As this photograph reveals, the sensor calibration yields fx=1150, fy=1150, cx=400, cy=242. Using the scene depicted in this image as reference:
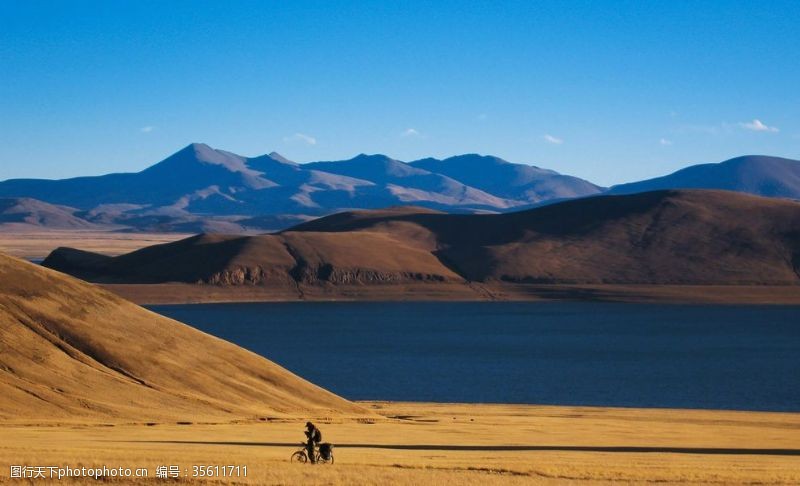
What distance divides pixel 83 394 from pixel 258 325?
303 ft

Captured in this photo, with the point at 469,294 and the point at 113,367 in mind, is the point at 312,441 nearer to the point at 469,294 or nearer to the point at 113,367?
the point at 113,367

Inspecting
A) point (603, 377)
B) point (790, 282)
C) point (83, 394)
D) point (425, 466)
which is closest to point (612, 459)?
point (425, 466)

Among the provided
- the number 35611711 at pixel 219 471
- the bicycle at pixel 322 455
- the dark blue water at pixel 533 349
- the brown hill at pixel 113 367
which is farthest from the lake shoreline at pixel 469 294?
the number 35611711 at pixel 219 471

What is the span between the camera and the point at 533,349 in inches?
4459

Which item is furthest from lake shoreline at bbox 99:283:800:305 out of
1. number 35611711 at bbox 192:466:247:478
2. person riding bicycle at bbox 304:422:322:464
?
number 35611711 at bbox 192:466:247:478

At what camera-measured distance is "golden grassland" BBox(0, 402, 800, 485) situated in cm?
3009

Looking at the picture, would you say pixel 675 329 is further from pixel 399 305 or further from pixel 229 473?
pixel 229 473

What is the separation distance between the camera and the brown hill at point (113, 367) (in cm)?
4791

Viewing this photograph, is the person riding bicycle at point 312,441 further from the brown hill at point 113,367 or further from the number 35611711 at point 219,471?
the brown hill at point 113,367

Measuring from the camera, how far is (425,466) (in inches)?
1273

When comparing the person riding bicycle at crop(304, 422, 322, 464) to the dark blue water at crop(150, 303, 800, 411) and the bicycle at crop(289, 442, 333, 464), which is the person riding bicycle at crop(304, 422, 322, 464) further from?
the dark blue water at crop(150, 303, 800, 411)

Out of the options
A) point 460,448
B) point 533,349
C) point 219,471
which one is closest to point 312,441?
point 219,471

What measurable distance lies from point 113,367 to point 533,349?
64983mm

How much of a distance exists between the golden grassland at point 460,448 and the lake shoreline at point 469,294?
12829 cm
